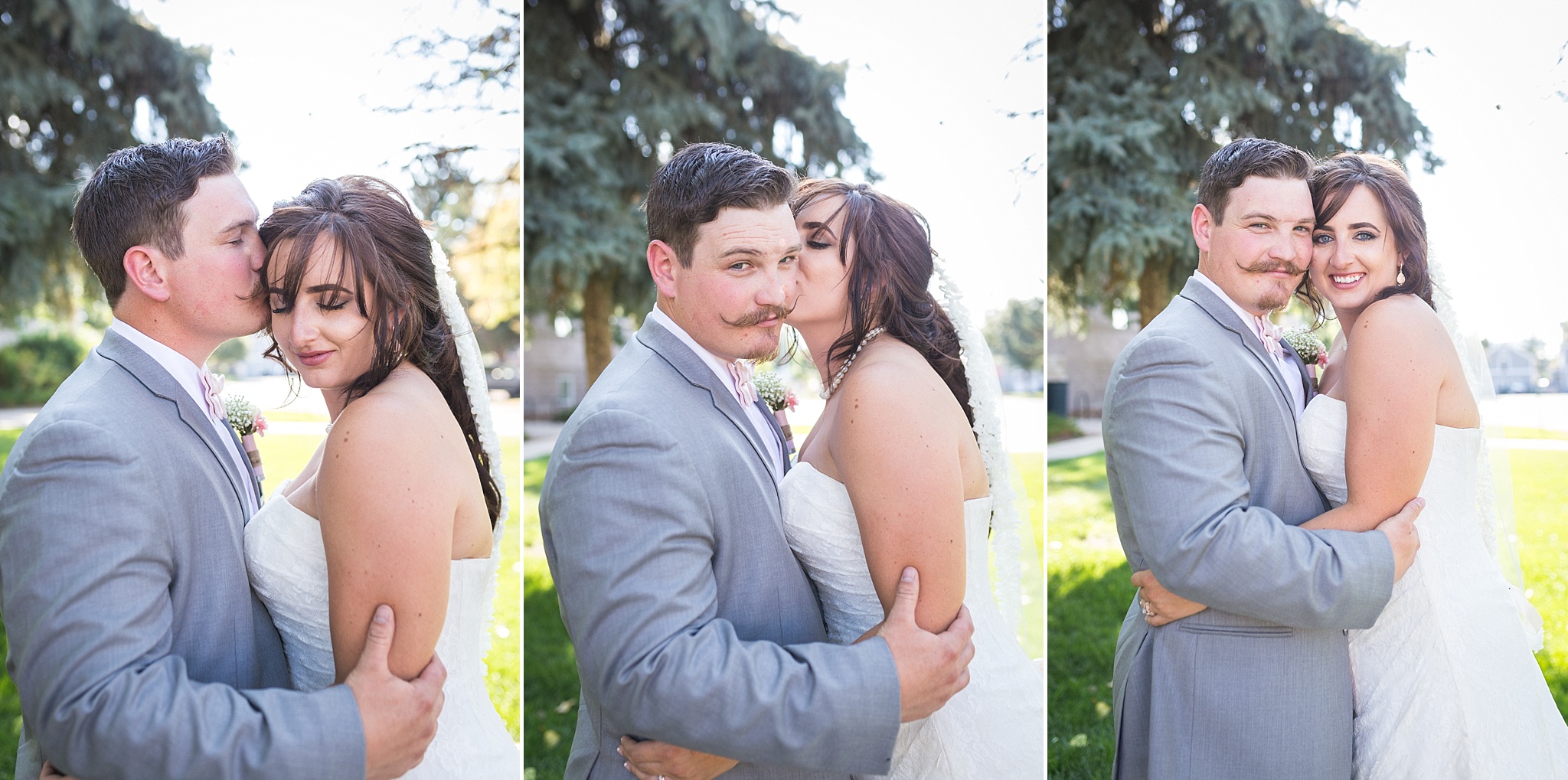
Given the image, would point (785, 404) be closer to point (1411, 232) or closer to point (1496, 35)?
point (1411, 232)

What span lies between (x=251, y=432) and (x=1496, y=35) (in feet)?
16.9

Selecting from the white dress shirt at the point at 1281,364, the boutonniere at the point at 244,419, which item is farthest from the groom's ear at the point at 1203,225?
the boutonniere at the point at 244,419

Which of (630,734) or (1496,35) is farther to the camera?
(1496,35)

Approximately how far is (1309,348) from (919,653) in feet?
6.17

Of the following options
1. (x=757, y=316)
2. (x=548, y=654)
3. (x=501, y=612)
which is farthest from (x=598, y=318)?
(x=757, y=316)

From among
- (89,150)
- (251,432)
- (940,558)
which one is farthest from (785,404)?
(89,150)

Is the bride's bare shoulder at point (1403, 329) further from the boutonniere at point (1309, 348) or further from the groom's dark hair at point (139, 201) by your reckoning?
the groom's dark hair at point (139, 201)

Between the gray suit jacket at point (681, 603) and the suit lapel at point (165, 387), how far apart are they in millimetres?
753

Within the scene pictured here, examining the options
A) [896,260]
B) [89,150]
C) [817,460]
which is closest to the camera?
[817,460]

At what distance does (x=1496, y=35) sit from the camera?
170 inches

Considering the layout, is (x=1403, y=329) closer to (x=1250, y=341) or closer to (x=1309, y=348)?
(x=1250, y=341)

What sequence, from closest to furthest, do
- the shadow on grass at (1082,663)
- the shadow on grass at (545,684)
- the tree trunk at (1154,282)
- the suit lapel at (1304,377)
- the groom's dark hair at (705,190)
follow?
the groom's dark hair at (705,190) < the suit lapel at (1304,377) < the shadow on grass at (1082,663) < the shadow on grass at (545,684) < the tree trunk at (1154,282)

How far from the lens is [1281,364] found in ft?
9.51

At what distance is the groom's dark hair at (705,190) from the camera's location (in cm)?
245
